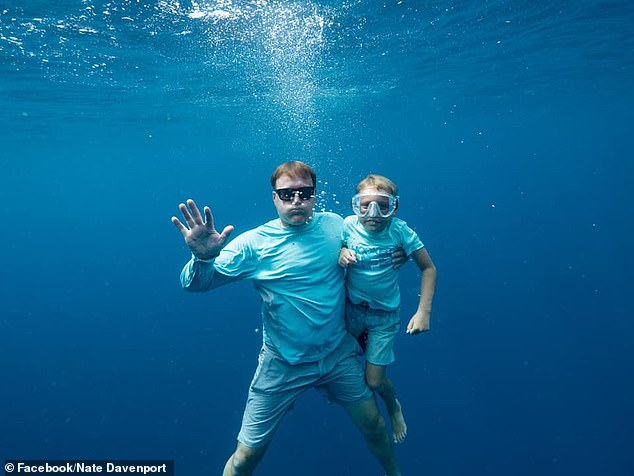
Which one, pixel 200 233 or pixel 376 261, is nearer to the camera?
pixel 200 233

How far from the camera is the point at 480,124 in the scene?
43.3 metres

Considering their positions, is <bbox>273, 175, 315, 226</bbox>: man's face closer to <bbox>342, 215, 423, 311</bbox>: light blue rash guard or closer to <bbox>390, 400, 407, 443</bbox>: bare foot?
<bbox>342, 215, 423, 311</bbox>: light blue rash guard

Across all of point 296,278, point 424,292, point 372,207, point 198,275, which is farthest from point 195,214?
point 424,292

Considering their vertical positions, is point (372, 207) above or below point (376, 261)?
above

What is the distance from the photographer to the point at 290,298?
15.2 feet

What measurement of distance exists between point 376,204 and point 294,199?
2.74 feet

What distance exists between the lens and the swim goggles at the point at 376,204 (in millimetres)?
4504

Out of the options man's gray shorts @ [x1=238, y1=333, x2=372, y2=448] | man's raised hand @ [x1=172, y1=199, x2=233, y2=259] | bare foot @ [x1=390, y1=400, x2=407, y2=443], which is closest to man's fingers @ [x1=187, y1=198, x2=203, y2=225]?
man's raised hand @ [x1=172, y1=199, x2=233, y2=259]

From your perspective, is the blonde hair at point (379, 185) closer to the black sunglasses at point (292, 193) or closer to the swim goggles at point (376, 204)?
the swim goggles at point (376, 204)

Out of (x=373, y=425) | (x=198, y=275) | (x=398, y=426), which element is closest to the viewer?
(x=198, y=275)

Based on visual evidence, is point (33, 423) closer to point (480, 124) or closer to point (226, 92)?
point (226, 92)

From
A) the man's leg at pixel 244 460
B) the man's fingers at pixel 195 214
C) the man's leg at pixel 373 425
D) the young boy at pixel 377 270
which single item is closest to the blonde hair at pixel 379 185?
the young boy at pixel 377 270

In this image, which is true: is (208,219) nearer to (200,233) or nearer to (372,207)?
(200,233)

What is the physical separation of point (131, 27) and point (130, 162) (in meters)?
40.7
